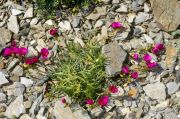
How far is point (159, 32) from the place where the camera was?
23.9ft

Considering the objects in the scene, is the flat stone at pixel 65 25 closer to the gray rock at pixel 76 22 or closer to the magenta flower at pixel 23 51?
the gray rock at pixel 76 22

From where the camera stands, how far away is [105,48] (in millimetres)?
6871

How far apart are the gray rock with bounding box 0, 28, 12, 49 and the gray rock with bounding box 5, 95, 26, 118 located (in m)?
1.07

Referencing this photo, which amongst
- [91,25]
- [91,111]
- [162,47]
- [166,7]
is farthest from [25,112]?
[166,7]

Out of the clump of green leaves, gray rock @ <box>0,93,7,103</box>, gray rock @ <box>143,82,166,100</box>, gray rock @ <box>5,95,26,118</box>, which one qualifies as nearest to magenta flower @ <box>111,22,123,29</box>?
the clump of green leaves

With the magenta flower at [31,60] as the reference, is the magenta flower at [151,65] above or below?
below

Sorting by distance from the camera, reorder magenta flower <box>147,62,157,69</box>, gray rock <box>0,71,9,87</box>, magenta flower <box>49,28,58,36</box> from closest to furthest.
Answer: magenta flower <box>147,62,157,69</box>
gray rock <box>0,71,9,87</box>
magenta flower <box>49,28,58,36</box>

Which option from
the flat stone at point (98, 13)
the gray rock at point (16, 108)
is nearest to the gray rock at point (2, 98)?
the gray rock at point (16, 108)

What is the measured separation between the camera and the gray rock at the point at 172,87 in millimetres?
6582

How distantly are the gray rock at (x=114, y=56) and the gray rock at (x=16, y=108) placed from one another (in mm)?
1409

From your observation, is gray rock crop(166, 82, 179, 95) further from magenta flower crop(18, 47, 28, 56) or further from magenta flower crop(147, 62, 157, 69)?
magenta flower crop(18, 47, 28, 56)

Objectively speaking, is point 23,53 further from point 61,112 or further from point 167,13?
point 167,13

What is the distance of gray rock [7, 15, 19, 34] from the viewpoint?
289 inches

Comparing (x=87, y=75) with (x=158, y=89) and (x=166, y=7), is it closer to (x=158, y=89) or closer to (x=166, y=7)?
(x=158, y=89)
